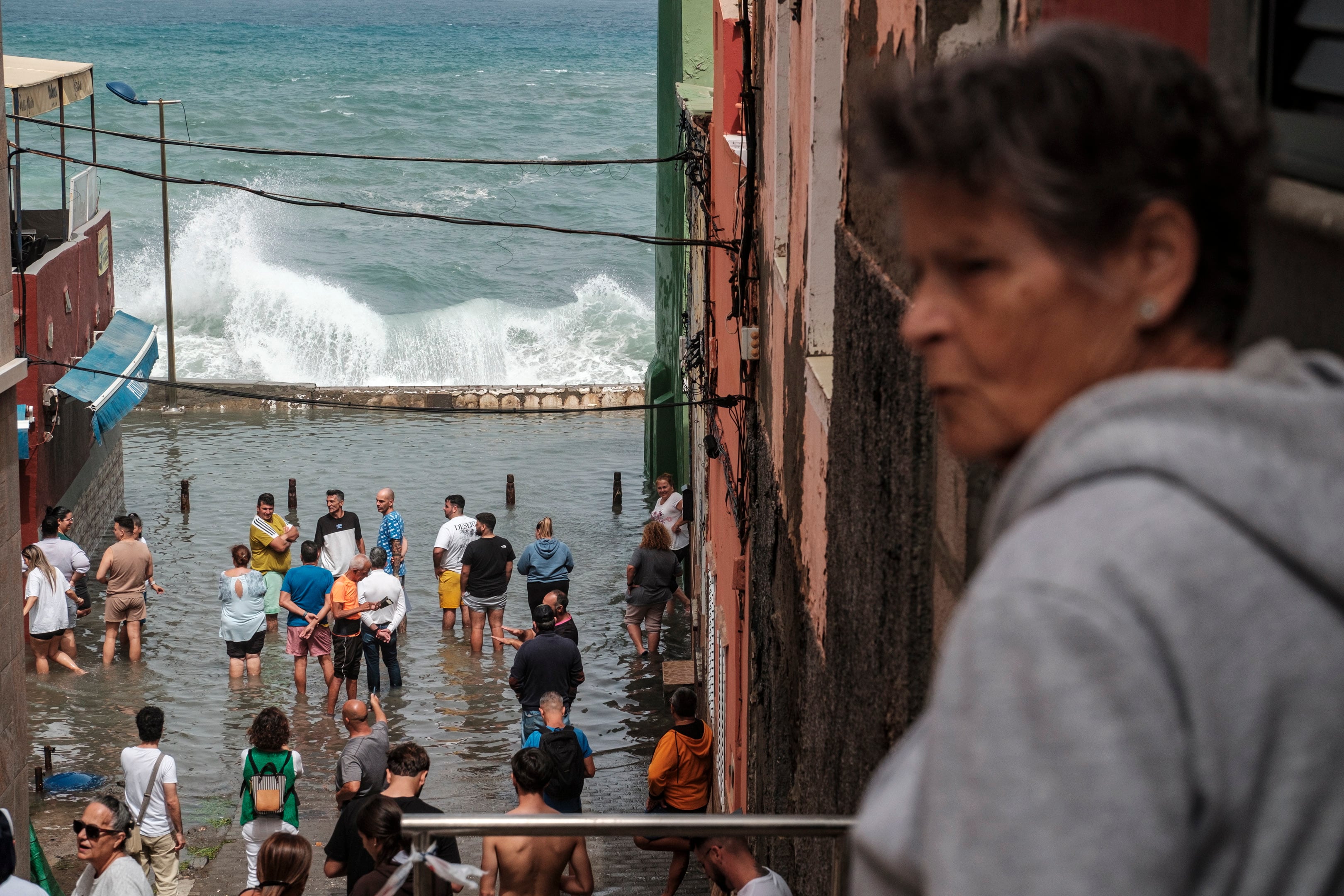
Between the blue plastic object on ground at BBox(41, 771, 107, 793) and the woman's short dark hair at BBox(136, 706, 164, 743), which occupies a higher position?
the woman's short dark hair at BBox(136, 706, 164, 743)

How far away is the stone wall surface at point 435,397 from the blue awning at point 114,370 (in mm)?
8049

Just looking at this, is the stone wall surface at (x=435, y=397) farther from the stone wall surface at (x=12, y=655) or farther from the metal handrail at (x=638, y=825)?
the metal handrail at (x=638, y=825)

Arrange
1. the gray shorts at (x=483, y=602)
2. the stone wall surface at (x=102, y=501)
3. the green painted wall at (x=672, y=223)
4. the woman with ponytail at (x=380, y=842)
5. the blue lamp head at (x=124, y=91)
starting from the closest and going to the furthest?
the woman with ponytail at (x=380, y=842) < the gray shorts at (x=483, y=602) < the green painted wall at (x=672, y=223) < the stone wall surface at (x=102, y=501) < the blue lamp head at (x=124, y=91)

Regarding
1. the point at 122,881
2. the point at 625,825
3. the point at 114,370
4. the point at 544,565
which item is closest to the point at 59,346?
the point at 114,370

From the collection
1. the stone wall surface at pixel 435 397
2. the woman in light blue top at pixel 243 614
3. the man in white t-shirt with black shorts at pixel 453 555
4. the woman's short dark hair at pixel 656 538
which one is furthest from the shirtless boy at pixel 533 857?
the stone wall surface at pixel 435 397

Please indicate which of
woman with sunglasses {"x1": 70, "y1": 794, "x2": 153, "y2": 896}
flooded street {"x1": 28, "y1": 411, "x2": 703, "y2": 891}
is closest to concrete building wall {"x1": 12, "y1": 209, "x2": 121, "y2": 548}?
flooded street {"x1": 28, "y1": 411, "x2": 703, "y2": 891}

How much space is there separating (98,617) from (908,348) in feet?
53.5

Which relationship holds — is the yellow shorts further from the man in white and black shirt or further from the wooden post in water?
the wooden post in water

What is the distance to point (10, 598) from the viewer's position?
34.7ft

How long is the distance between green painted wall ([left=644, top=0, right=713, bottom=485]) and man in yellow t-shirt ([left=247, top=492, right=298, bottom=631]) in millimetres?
6296

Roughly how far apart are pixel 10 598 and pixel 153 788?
1.95 metres

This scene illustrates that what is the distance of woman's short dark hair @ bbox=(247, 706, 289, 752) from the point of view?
9.09 m

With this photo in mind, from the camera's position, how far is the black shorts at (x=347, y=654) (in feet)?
45.5

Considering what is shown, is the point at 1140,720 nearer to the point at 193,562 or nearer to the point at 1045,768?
the point at 1045,768
